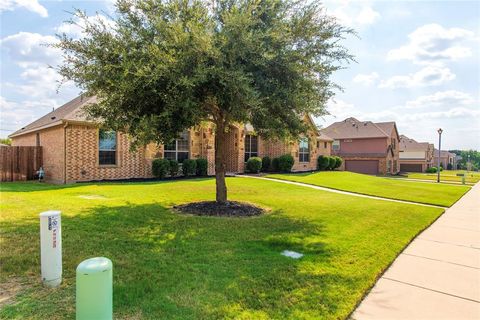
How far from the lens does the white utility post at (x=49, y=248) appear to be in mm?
3803

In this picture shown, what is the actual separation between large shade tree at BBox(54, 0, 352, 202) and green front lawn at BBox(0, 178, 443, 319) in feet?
8.12

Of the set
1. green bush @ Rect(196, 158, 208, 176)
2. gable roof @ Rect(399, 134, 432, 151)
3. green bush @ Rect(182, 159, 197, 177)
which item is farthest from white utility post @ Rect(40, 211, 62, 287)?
gable roof @ Rect(399, 134, 432, 151)

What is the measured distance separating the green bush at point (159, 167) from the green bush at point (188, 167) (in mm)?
1372

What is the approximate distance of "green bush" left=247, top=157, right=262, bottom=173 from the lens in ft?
72.8

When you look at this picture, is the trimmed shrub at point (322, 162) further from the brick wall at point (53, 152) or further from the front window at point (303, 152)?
the brick wall at point (53, 152)

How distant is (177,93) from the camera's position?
23.5 feet

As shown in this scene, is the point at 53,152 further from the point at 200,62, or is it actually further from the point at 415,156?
the point at 415,156

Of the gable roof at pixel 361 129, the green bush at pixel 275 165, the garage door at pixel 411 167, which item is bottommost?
the garage door at pixel 411 167

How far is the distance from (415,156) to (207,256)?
61083 millimetres

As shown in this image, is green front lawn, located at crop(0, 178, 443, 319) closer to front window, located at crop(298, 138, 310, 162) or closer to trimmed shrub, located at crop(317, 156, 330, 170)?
front window, located at crop(298, 138, 310, 162)

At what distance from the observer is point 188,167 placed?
60.6 feet

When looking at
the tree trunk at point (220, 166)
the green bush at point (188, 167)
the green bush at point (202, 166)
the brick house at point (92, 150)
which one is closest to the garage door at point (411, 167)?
the brick house at point (92, 150)

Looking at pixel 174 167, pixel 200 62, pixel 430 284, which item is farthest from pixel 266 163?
pixel 430 284

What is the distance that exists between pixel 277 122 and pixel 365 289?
17.1ft
